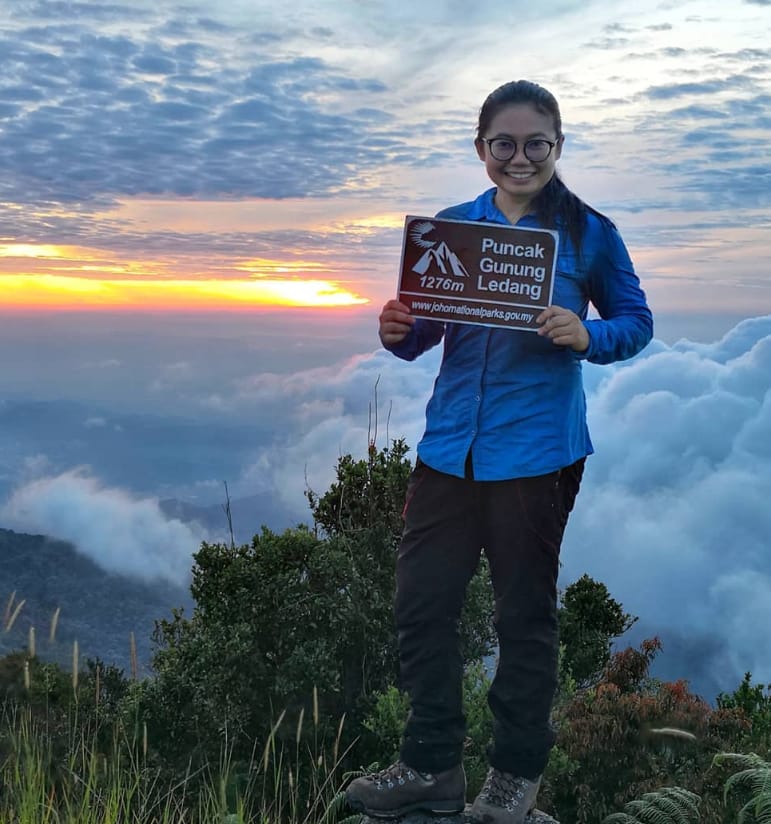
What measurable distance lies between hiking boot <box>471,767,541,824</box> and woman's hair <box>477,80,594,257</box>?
231 cm

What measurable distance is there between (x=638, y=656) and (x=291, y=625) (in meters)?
3.81

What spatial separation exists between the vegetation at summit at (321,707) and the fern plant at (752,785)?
0.05 metres

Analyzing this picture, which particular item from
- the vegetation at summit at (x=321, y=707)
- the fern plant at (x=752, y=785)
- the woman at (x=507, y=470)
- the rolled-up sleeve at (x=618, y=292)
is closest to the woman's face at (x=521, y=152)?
the woman at (x=507, y=470)

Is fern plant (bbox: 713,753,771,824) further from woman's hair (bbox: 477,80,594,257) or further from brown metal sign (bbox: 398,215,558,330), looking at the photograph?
woman's hair (bbox: 477,80,594,257)

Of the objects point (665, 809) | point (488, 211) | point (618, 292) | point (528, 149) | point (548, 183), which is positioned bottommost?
point (665, 809)

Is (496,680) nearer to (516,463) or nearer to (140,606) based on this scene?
(516,463)

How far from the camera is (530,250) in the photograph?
154 inches

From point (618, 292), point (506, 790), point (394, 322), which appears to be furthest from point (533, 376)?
point (506, 790)


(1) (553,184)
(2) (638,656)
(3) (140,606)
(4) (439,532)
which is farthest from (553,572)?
(3) (140,606)

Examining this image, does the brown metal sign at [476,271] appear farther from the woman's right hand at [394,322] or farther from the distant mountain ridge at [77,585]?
the distant mountain ridge at [77,585]

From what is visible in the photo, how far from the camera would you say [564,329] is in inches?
148

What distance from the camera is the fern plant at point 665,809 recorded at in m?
4.59

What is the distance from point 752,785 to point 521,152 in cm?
331

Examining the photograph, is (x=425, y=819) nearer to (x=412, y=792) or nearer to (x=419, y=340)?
(x=412, y=792)
